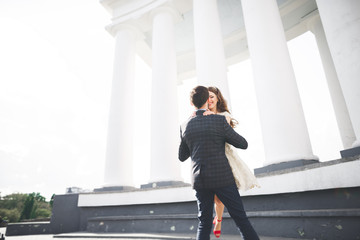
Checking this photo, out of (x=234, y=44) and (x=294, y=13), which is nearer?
(x=294, y=13)

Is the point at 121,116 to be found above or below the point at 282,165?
above

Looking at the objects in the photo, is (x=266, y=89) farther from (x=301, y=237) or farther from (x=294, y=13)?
(x=294, y=13)

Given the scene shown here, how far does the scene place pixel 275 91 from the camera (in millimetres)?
12117

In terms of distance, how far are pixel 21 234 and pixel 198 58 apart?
22.1m

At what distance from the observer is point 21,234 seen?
18.9 metres

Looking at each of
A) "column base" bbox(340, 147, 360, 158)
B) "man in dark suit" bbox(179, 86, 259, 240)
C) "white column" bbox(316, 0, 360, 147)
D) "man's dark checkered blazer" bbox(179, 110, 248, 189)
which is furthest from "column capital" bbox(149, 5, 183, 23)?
"man's dark checkered blazer" bbox(179, 110, 248, 189)

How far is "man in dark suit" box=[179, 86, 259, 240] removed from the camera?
4.37 m

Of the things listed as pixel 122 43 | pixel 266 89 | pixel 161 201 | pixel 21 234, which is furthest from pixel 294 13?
pixel 21 234

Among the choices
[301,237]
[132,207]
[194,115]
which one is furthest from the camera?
[132,207]

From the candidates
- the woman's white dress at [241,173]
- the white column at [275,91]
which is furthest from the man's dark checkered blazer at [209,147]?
the white column at [275,91]

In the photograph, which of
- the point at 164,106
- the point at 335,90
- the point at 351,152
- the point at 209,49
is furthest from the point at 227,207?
the point at 335,90

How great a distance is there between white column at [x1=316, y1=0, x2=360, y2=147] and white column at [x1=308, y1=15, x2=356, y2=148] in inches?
523

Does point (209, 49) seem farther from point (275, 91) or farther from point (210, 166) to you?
point (210, 166)

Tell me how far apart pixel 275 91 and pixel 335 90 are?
14343mm
